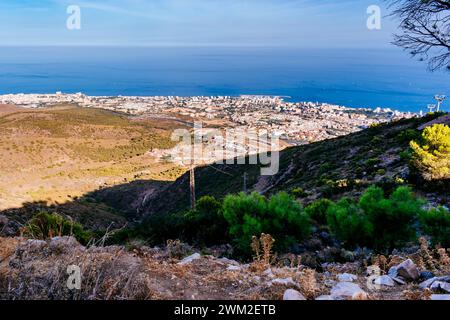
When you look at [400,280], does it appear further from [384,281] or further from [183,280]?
[183,280]

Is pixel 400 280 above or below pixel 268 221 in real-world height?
below

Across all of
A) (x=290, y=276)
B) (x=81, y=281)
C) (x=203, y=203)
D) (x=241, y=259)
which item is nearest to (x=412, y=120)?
(x=203, y=203)

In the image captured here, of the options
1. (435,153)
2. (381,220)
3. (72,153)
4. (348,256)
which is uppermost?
(72,153)

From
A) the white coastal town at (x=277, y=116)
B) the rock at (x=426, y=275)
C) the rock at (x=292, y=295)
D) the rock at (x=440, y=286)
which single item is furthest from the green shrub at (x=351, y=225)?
the white coastal town at (x=277, y=116)

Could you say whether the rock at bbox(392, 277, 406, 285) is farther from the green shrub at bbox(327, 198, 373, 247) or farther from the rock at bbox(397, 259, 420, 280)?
the green shrub at bbox(327, 198, 373, 247)

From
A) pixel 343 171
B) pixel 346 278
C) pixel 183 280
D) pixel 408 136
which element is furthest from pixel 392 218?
pixel 408 136

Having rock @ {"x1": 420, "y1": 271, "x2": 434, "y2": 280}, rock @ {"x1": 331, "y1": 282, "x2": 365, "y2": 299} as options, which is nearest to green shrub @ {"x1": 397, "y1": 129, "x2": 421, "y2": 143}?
rock @ {"x1": 420, "y1": 271, "x2": 434, "y2": 280}
